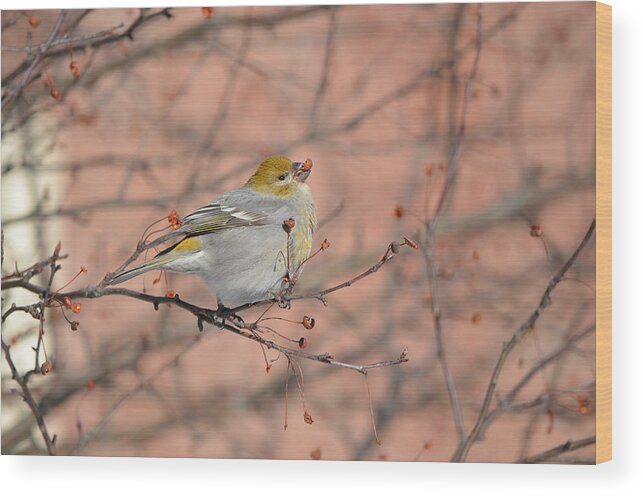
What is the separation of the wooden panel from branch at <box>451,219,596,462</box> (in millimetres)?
61

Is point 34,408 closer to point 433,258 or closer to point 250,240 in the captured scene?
point 250,240

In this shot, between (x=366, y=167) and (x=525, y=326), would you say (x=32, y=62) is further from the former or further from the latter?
(x=525, y=326)

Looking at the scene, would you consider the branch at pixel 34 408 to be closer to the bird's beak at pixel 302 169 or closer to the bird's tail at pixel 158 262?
the bird's tail at pixel 158 262

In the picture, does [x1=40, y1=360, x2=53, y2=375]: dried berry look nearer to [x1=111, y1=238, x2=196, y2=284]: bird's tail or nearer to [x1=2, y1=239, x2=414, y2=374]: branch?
[x1=2, y1=239, x2=414, y2=374]: branch

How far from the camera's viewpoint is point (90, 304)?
3.71 metres

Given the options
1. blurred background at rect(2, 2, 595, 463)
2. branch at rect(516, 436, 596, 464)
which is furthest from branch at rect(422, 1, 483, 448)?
branch at rect(516, 436, 596, 464)

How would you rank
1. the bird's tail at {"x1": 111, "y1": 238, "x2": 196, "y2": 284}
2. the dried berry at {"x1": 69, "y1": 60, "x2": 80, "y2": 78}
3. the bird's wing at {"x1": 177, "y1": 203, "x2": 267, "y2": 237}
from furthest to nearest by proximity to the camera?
the dried berry at {"x1": 69, "y1": 60, "x2": 80, "y2": 78}, the bird's wing at {"x1": 177, "y1": 203, "x2": 267, "y2": 237}, the bird's tail at {"x1": 111, "y1": 238, "x2": 196, "y2": 284}

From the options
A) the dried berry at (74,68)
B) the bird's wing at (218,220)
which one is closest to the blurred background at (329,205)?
the dried berry at (74,68)

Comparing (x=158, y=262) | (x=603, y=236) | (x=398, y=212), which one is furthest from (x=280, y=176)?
(x=603, y=236)

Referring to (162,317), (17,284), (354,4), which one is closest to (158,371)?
(162,317)

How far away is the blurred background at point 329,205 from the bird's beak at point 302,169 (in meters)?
0.04

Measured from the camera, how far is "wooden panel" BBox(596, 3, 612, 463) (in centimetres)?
339

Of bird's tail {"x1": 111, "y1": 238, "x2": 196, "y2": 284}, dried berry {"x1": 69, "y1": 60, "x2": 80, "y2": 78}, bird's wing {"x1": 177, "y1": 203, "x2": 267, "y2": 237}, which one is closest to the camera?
bird's tail {"x1": 111, "y1": 238, "x2": 196, "y2": 284}

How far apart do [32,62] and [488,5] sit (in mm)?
1529
